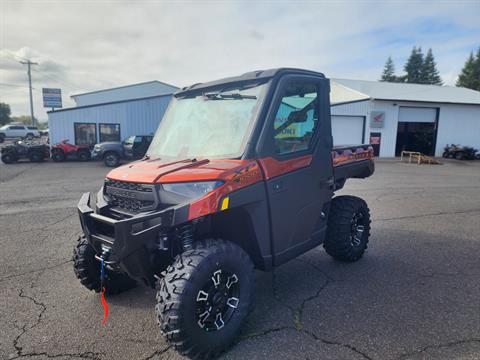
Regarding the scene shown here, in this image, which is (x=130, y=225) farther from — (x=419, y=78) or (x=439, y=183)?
(x=419, y=78)

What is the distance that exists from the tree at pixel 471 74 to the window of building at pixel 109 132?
189 ft

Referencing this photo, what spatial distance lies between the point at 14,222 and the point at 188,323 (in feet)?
20.5

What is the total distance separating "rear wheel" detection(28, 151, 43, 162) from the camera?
20359 mm

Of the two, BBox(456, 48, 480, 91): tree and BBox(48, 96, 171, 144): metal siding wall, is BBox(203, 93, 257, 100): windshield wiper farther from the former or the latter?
BBox(456, 48, 480, 91): tree

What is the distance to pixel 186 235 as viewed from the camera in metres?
2.90

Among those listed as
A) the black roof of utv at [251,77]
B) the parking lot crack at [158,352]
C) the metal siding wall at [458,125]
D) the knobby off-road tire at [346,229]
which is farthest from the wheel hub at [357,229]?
the metal siding wall at [458,125]

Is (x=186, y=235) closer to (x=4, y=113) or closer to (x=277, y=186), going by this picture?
(x=277, y=186)

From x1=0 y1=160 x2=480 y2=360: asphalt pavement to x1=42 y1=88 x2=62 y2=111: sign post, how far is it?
3984cm

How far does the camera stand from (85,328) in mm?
3211

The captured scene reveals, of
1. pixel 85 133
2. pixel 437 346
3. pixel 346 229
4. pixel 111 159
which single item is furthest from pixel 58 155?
pixel 437 346

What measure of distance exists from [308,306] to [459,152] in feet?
86.5

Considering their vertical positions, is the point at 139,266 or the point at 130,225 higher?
the point at 130,225

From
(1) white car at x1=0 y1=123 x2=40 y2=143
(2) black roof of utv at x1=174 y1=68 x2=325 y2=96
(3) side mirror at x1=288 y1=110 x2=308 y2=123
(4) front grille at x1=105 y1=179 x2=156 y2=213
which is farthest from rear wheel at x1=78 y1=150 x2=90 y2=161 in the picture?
(1) white car at x1=0 y1=123 x2=40 y2=143

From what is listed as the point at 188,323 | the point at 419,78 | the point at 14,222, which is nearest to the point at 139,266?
the point at 188,323
